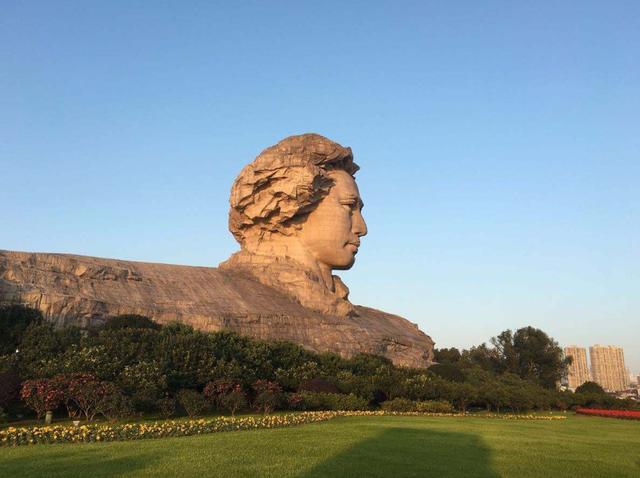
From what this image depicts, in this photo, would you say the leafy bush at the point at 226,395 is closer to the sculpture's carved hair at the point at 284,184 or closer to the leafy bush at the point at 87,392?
the leafy bush at the point at 87,392

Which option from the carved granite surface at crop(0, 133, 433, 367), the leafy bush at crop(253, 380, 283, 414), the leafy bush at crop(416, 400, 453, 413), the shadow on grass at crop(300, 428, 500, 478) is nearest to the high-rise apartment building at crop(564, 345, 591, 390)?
the carved granite surface at crop(0, 133, 433, 367)

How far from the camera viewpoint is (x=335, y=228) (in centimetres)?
2723

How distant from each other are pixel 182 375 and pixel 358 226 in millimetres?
14547

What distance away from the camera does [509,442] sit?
32.3 ft

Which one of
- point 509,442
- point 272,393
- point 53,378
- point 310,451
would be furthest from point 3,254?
point 509,442

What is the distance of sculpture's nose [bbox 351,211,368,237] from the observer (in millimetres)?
28234

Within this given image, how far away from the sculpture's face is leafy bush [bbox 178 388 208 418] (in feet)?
46.0

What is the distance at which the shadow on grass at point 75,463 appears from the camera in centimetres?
646

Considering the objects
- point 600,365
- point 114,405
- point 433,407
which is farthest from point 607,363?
point 114,405

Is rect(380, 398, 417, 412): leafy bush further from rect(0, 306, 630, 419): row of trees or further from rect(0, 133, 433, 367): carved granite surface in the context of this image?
rect(0, 133, 433, 367): carved granite surface

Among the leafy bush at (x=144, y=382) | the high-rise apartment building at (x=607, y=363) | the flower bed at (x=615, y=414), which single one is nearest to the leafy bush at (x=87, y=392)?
the leafy bush at (x=144, y=382)

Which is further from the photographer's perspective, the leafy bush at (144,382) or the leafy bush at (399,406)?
the leafy bush at (399,406)

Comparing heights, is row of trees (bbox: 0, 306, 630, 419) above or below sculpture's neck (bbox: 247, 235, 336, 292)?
below

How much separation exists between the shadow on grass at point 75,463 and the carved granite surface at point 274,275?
36.7 ft
